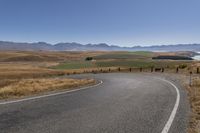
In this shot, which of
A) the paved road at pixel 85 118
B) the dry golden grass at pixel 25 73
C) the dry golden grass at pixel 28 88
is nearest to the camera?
the paved road at pixel 85 118

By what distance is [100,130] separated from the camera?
752cm

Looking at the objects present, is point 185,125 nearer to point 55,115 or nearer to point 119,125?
point 119,125

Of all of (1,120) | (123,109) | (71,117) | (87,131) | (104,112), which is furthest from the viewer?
→ (123,109)

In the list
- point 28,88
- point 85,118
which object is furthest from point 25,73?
point 85,118

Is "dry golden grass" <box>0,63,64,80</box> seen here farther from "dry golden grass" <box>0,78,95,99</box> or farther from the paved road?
the paved road

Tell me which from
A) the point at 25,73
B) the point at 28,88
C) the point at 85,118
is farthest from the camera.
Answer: the point at 25,73

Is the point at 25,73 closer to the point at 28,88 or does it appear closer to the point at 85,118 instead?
the point at 28,88

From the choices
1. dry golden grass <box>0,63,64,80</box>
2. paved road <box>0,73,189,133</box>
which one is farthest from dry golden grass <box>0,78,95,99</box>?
dry golden grass <box>0,63,64,80</box>

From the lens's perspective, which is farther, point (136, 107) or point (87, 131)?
point (136, 107)

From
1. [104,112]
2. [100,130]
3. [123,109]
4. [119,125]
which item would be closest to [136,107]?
[123,109]

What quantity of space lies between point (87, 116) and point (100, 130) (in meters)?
2.05

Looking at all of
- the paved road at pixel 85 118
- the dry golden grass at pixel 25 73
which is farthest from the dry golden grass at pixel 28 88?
the dry golden grass at pixel 25 73

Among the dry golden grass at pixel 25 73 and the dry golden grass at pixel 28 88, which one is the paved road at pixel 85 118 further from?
the dry golden grass at pixel 25 73

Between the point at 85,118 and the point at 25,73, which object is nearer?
the point at 85,118
